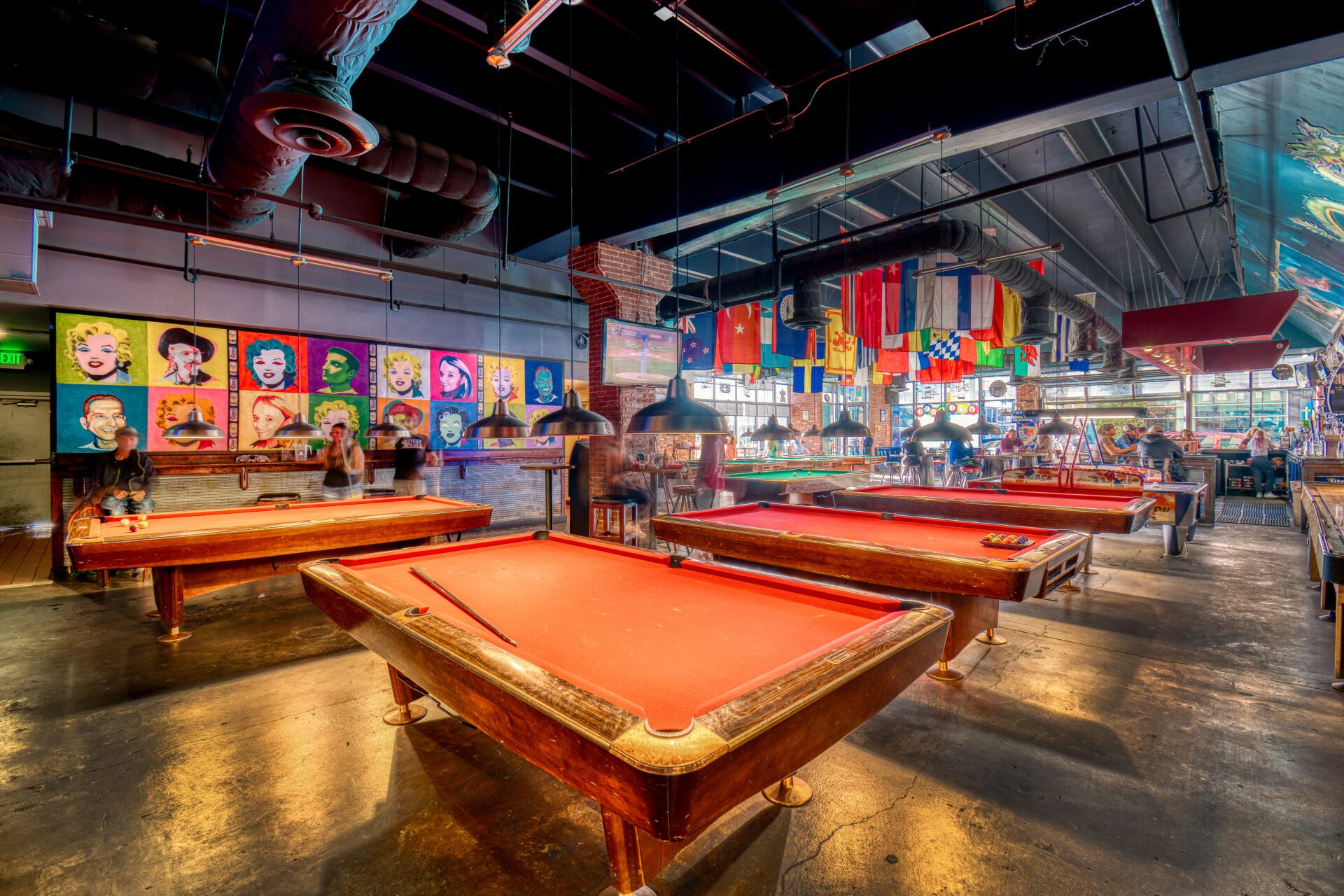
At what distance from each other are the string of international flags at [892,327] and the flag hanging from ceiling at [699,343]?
0.01 metres

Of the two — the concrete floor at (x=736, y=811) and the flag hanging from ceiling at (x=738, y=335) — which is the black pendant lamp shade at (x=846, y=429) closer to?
the flag hanging from ceiling at (x=738, y=335)

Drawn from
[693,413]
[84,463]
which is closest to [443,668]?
[693,413]

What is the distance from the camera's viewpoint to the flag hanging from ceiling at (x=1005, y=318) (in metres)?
7.88

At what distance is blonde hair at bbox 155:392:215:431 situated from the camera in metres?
6.14

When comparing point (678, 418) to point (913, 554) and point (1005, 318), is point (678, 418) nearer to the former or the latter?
point (913, 554)

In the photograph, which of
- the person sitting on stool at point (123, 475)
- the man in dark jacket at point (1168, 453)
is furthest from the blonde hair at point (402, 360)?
the man in dark jacket at point (1168, 453)

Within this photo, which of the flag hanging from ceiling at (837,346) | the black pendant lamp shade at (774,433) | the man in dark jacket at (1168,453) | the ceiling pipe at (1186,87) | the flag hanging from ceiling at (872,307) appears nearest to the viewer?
the ceiling pipe at (1186,87)

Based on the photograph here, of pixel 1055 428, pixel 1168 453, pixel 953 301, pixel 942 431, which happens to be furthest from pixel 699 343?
pixel 1168 453

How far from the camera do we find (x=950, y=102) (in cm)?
392

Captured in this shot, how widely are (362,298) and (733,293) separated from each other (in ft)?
16.5

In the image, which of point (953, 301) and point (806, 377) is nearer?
point (953, 301)

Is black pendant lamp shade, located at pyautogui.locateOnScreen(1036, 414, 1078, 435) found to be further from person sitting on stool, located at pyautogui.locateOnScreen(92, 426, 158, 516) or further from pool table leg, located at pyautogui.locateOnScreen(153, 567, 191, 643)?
person sitting on stool, located at pyautogui.locateOnScreen(92, 426, 158, 516)

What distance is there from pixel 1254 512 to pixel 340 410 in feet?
50.3

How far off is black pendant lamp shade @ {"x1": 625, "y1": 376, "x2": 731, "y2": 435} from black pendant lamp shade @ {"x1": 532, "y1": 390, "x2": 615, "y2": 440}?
80cm
